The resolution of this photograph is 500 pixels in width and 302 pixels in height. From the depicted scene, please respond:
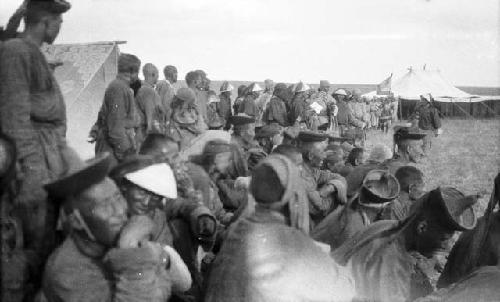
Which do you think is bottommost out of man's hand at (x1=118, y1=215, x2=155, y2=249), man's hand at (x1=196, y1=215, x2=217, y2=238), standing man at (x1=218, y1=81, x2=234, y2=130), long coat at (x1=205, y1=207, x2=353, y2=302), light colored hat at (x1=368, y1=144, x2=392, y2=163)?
standing man at (x1=218, y1=81, x2=234, y2=130)

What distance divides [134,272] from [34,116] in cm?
103

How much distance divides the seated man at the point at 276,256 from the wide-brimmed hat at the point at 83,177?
2.38ft

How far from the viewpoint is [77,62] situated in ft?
18.9

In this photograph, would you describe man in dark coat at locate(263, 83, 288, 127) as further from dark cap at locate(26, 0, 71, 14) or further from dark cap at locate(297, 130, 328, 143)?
dark cap at locate(26, 0, 71, 14)

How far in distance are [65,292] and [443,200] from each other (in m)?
2.12

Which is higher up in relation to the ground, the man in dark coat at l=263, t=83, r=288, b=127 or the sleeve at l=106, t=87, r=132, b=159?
the sleeve at l=106, t=87, r=132, b=159

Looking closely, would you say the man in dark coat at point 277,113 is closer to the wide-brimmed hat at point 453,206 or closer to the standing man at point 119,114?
the standing man at point 119,114

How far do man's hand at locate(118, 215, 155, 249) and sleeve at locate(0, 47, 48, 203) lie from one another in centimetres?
57

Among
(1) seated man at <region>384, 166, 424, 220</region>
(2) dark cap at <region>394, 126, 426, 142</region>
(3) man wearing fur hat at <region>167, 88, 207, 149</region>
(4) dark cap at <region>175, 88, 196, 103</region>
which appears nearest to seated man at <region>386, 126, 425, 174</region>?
(2) dark cap at <region>394, 126, 426, 142</region>

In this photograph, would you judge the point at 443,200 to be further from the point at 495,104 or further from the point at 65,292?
the point at 495,104

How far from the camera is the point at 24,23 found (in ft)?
11.0

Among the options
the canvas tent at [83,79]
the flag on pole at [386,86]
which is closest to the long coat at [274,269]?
the canvas tent at [83,79]

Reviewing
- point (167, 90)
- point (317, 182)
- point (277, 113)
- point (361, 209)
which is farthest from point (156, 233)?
point (277, 113)

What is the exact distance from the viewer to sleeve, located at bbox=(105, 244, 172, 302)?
9.39 feet
